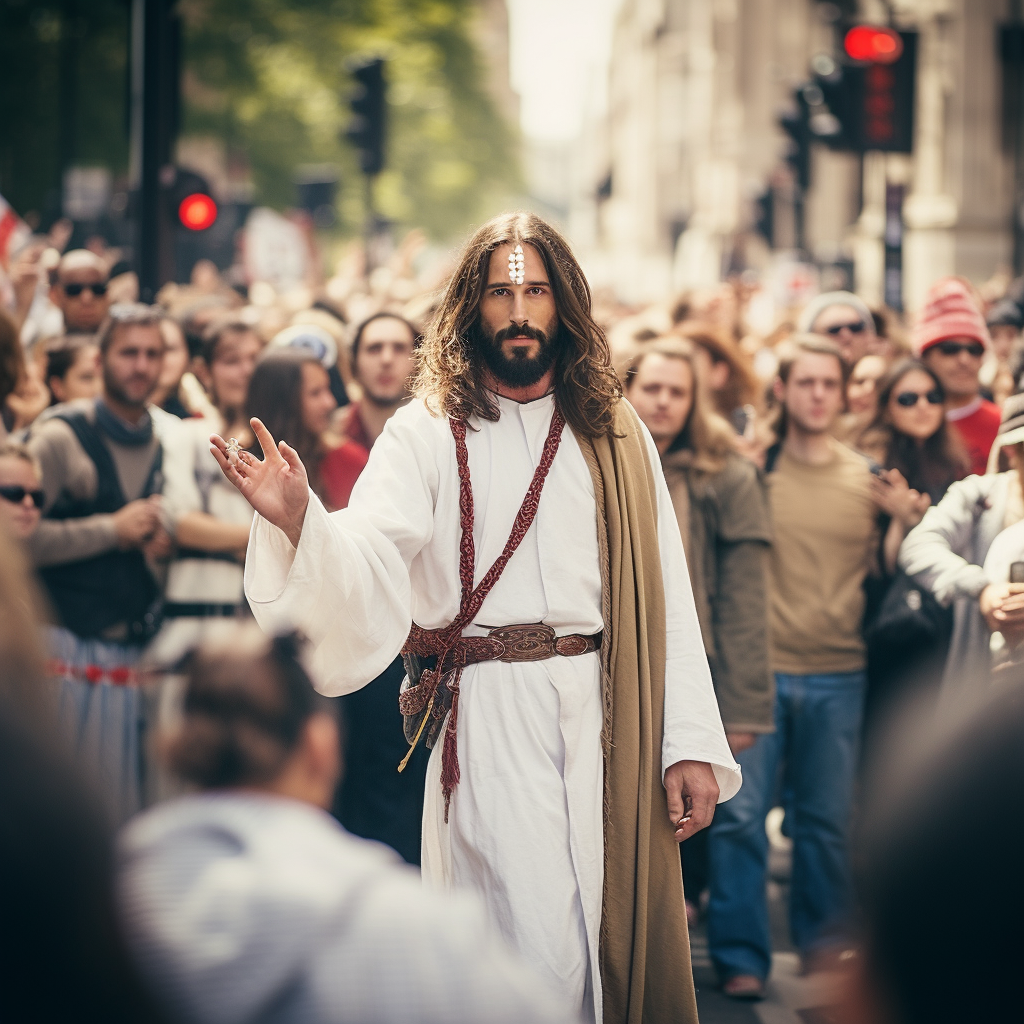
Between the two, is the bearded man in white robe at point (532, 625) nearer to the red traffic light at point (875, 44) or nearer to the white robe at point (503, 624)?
the white robe at point (503, 624)

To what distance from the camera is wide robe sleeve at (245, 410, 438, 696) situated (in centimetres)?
348

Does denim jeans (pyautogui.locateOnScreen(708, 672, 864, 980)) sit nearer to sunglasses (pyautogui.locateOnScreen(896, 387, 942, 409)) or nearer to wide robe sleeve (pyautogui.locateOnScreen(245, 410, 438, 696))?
sunglasses (pyautogui.locateOnScreen(896, 387, 942, 409))

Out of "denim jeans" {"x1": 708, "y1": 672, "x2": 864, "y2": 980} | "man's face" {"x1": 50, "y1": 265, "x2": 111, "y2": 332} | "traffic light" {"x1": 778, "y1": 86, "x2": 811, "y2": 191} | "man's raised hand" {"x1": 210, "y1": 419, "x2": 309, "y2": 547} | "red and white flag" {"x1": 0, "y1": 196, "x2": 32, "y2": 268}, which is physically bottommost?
"denim jeans" {"x1": 708, "y1": 672, "x2": 864, "y2": 980}

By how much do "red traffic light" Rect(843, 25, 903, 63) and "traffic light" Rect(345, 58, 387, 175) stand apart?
4.35 metres

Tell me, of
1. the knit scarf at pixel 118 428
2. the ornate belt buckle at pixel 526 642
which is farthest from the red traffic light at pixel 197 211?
the ornate belt buckle at pixel 526 642

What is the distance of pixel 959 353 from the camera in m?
6.79

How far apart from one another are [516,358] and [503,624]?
2.19ft

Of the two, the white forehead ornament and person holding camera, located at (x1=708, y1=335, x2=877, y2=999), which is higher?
the white forehead ornament

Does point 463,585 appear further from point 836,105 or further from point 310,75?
point 310,75

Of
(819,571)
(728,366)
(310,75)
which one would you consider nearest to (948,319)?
(728,366)

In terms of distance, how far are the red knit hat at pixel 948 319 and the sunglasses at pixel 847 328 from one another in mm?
623

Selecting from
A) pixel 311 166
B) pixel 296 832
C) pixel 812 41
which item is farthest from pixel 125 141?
pixel 296 832

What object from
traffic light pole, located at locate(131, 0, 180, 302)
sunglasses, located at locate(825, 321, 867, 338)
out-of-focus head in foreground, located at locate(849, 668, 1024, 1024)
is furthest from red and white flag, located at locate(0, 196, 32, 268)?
out-of-focus head in foreground, located at locate(849, 668, 1024, 1024)

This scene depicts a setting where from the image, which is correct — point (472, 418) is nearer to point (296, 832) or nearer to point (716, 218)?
point (296, 832)
